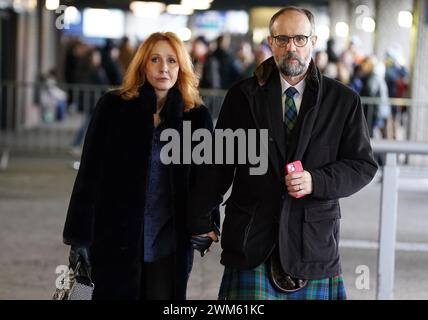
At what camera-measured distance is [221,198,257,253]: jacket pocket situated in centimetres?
435

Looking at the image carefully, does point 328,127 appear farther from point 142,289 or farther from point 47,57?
point 47,57

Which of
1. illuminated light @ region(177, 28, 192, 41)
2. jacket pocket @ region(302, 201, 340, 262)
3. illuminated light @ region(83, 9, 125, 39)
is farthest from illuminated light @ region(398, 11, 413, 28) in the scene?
illuminated light @ region(83, 9, 125, 39)

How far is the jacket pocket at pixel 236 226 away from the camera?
4352 mm

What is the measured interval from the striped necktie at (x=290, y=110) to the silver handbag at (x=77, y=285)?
1.39 m

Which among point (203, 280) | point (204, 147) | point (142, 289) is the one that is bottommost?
point (203, 280)

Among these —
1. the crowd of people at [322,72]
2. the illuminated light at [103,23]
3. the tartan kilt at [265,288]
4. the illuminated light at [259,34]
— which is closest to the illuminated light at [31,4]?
the crowd of people at [322,72]

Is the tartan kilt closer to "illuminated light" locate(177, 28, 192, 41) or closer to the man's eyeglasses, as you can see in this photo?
the man's eyeglasses

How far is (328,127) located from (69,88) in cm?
1380

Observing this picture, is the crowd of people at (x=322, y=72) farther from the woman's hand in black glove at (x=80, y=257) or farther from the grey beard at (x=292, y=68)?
the grey beard at (x=292, y=68)

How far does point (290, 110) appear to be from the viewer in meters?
4.40

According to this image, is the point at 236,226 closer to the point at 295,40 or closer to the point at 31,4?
the point at 295,40

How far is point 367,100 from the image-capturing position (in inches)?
642

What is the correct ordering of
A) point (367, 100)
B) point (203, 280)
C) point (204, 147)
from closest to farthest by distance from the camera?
point (204, 147), point (203, 280), point (367, 100)
